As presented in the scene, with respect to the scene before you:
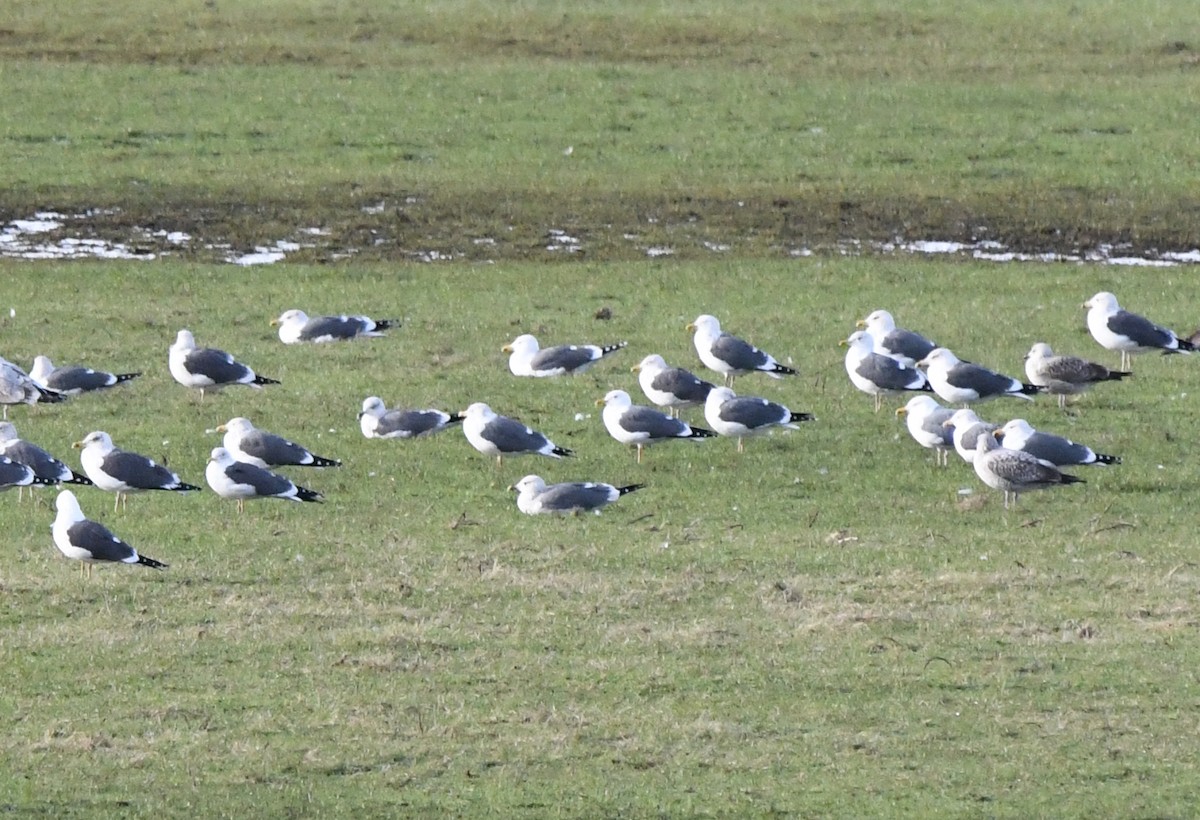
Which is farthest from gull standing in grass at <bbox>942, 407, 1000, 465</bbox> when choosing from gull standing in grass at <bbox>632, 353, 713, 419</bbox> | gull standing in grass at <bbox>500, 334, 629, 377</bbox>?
gull standing in grass at <bbox>500, 334, 629, 377</bbox>

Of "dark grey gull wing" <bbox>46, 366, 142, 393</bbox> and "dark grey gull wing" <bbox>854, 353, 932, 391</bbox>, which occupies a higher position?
"dark grey gull wing" <bbox>854, 353, 932, 391</bbox>

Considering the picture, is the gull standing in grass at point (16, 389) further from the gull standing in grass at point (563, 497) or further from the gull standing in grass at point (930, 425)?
the gull standing in grass at point (930, 425)

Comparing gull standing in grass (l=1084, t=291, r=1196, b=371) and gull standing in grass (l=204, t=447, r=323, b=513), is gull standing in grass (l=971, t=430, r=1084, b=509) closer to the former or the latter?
gull standing in grass (l=1084, t=291, r=1196, b=371)

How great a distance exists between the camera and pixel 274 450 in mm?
16906

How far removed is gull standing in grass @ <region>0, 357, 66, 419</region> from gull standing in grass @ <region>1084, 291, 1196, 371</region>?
10.9 m

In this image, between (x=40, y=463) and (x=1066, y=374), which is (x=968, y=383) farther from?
(x=40, y=463)

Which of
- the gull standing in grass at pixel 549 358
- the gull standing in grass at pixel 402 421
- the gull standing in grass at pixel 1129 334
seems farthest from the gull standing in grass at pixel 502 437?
the gull standing in grass at pixel 1129 334

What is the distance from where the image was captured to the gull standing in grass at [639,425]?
1775cm

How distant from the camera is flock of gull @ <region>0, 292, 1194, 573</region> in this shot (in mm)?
16156

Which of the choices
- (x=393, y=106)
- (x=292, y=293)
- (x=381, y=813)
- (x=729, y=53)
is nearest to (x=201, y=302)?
(x=292, y=293)

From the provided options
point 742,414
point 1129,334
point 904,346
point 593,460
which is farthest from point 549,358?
point 1129,334

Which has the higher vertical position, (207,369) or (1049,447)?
(1049,447)

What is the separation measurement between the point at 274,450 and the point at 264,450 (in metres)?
0.09

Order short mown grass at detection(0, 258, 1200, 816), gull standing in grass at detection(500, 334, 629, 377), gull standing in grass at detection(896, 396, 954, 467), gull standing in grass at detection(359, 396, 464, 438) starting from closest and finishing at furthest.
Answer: short mown grass at detection(0, 258, 1200, 816)
gull standing in grass at detection(896, 396, 954, 467)
gull standing in grass at detection(359, 396, 464, 438)
gull standing in grass at detection(500, 334, 629, 377)
